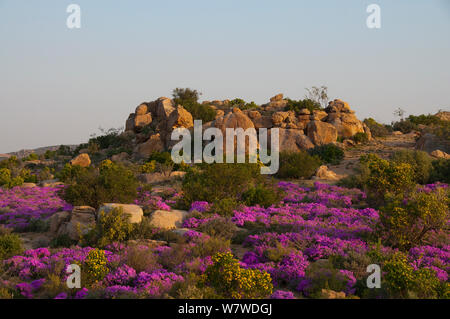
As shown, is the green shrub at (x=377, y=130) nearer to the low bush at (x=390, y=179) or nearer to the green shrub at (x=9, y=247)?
the low bush at (x=390, y=179)

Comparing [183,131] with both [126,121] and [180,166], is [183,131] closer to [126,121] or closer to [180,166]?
[180,166]

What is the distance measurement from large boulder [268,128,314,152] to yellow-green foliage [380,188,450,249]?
20.1 meters

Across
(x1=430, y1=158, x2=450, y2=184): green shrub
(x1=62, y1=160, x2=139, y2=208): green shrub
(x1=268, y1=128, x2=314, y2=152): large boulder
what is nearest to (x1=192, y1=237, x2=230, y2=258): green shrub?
(x1=62, y1=160, x2=139, y2=208): green shrub

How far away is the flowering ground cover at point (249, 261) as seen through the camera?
22.3 feet

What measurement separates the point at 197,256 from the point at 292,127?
82.5ft

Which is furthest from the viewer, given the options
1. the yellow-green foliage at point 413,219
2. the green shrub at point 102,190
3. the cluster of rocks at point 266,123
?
the cluster of rocks at point 266,123

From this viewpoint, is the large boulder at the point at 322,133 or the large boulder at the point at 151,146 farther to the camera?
the large boulder at the point at 151,146

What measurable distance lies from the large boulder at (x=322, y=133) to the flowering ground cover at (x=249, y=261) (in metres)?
19.4

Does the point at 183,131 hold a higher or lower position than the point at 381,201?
higher

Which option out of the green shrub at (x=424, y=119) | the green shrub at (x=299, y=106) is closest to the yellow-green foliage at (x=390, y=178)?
the green shrub at (x=299, y=106)

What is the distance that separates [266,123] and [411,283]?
27.4m
